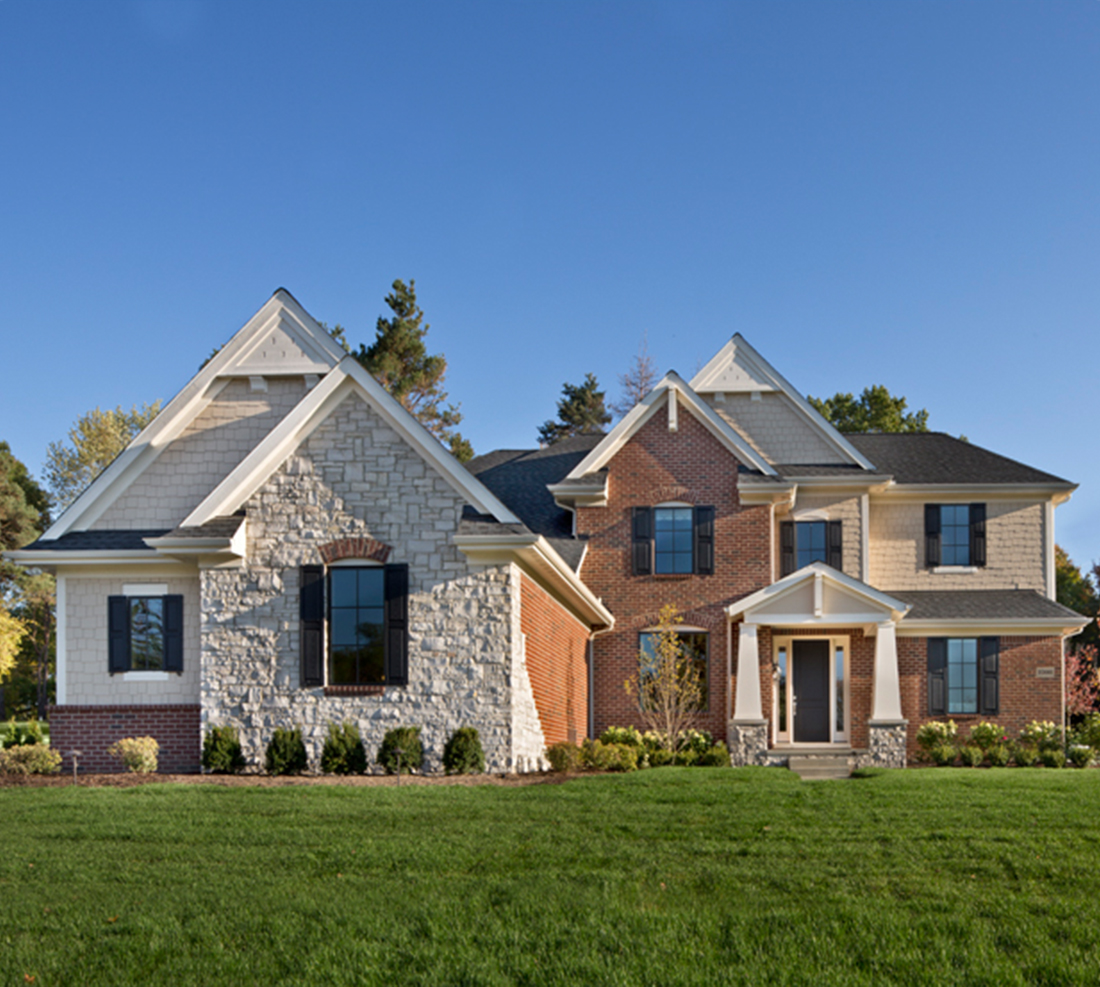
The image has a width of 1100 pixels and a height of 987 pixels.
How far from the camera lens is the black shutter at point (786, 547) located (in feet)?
76.2

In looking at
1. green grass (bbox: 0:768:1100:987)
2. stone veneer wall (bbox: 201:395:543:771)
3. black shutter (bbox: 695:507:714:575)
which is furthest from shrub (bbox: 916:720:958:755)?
stone veneer wall (bbox: 201:395:543:771)

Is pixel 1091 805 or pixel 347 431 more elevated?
pixel 347 431

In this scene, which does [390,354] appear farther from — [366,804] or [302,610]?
A: [366,804]

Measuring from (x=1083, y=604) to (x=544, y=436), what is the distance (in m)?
26.7

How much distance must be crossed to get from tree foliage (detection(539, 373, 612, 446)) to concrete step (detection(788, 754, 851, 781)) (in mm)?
36873

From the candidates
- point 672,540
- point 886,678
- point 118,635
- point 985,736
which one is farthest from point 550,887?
point 985,736

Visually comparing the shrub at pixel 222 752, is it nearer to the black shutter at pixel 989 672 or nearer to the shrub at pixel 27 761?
the shrub at pixel 27 761

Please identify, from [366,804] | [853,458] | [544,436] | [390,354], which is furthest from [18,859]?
[544,436]

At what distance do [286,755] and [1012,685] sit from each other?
14728mm

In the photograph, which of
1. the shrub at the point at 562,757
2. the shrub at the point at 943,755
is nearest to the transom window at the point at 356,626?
the shrub at the point at 562,757

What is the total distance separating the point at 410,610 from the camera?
1521 cm

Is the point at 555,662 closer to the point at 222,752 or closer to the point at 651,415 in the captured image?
the point at 222,752

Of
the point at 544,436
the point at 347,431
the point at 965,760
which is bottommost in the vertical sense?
the point at 965,760

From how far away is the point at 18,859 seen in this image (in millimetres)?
9359
